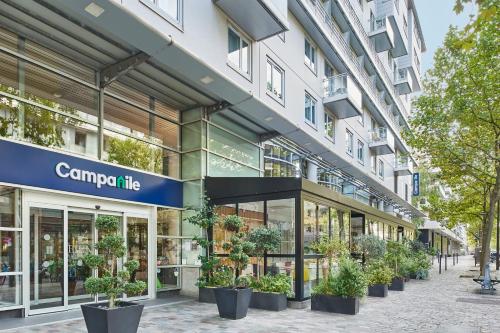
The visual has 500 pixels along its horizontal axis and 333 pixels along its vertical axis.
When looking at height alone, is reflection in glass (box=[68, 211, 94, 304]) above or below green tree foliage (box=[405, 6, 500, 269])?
below

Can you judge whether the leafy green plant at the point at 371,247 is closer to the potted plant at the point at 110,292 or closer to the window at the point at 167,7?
the window at the point at 167,7

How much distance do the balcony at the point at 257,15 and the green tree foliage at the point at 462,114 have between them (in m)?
9.32

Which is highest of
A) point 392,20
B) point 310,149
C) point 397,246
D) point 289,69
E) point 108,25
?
point 392,20

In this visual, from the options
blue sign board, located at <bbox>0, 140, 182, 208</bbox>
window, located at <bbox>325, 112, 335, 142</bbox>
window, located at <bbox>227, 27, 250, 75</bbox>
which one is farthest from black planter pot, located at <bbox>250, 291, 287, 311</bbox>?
window, located at <bbox>325, 112, 335, 142</bbox>

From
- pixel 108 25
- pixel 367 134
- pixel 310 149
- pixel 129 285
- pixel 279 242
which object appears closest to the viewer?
pixel 129 285

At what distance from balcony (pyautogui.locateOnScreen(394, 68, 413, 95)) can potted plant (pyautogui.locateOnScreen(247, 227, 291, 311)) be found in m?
29.3

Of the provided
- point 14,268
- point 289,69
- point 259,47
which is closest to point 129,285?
point 14,268

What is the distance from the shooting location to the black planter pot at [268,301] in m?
11.2

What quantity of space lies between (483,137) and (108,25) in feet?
64.8

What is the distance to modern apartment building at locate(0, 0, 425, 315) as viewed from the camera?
9.45 metres

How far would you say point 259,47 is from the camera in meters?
15.4

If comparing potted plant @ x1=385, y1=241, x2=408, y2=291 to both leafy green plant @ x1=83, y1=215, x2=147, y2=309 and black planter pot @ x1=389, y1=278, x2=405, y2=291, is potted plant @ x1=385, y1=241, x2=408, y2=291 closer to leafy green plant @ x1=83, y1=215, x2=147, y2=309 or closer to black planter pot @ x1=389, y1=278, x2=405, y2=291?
black planter pot @ x1=389, y1=278, x2=405, y2=291

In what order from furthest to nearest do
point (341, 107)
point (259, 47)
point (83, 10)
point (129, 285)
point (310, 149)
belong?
1. point (341, 107)
2. point (310, 149)
3. point (259, 47)
4. point (83, 10)
5. point (129, 285)

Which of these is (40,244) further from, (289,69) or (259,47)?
(289,69)
